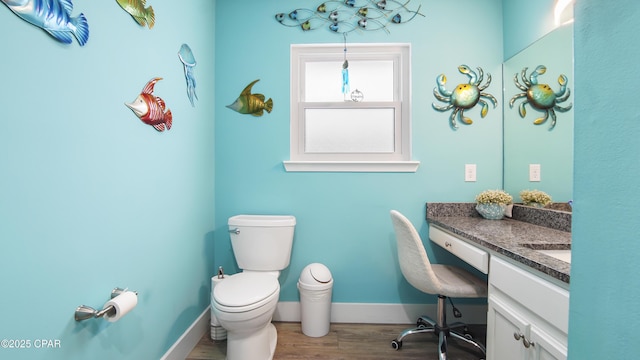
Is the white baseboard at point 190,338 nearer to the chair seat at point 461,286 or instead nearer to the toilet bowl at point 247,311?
the toilet bowl at point 247,311

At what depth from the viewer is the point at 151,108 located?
46.3 inches

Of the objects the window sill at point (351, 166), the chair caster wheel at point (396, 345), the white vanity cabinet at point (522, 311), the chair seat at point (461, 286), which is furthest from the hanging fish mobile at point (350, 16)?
the chair caster wheel at point (396, 345)

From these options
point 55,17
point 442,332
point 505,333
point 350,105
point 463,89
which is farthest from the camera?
point 350,105

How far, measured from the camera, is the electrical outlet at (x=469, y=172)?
1790mm

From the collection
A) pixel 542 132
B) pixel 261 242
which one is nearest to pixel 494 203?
pixel 542 132

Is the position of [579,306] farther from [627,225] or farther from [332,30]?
[332,30]

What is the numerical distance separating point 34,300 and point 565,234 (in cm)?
213

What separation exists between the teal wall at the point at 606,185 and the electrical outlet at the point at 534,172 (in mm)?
1349

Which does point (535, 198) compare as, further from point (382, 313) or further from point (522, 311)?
point (382, 313)

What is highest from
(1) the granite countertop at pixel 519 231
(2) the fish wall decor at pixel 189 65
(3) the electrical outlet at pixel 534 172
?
(2) the fish wall decor at pixel 189 65

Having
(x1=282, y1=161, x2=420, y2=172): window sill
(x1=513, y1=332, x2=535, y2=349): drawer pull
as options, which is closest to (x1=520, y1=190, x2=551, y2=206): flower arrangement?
(x1=282, y1=161, x2=420, y2=172): window sill

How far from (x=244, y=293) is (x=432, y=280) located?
3.23 ft

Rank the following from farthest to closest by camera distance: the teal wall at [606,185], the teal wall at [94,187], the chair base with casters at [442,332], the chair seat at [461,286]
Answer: the chair base with casters at [442,332]
the chair seat at [461,286]
the teal wall at [94,187]
the teal wall at [606,185]

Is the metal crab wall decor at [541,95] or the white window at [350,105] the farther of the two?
the white window at [350,105]
